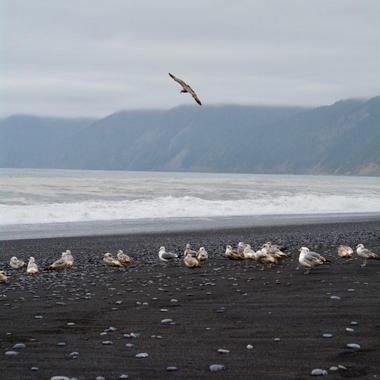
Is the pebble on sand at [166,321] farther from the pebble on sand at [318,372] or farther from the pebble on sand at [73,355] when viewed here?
the pebble on sand at [318,372]

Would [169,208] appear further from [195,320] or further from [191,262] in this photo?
[195,320]

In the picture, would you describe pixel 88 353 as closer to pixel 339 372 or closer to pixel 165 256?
pixel 339 372

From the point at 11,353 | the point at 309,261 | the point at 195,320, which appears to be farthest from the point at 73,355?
the point at 309,261

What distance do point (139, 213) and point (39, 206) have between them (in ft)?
19.1

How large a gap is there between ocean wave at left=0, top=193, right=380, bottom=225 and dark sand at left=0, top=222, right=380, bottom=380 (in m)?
21.3

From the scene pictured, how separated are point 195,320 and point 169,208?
3708cm

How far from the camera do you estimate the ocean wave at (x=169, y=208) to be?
40.7 metres

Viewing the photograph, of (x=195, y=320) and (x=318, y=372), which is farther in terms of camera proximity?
(x=195, y=320)

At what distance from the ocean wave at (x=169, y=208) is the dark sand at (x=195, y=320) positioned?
21343mm

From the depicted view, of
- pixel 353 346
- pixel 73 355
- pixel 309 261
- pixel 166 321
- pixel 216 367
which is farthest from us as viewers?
pixel 309 261

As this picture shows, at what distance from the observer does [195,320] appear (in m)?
10.7

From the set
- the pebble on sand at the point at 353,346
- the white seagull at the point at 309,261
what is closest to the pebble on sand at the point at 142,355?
the pebble on sand at the point at 353,346

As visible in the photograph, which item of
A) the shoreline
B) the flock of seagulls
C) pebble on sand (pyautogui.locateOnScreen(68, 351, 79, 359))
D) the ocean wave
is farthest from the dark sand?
the ocean wave

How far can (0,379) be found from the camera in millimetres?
7785
